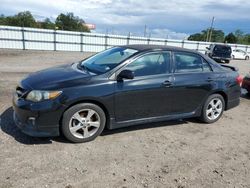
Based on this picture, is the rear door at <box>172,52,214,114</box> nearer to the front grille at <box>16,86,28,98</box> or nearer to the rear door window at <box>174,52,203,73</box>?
the rear door window at <box>174,52,203,73</box>

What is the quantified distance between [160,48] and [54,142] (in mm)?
2566

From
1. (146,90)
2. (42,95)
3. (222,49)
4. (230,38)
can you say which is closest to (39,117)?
(42,95)

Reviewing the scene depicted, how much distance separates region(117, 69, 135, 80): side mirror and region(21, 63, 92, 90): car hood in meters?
0.50

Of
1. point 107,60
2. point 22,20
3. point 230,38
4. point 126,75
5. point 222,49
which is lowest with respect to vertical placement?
point 222,49

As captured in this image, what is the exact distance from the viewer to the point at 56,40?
Answer: 24.0m

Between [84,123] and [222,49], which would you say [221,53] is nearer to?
[222,49]

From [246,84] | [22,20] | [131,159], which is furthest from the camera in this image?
[22,20]

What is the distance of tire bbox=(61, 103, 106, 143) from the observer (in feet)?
12.9

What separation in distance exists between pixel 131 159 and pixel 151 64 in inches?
71.2

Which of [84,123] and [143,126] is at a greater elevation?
[84,123]

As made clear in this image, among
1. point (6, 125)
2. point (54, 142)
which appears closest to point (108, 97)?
point (54, 142)

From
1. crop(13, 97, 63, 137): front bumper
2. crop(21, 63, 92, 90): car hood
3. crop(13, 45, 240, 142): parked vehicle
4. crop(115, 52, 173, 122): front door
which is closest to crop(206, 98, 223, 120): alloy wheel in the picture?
crop(13, 45, 240, 142): parked vehicle

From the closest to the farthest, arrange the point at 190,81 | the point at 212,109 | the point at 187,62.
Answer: the point at 190,81 → the point at 187,62 → the point at 212,109

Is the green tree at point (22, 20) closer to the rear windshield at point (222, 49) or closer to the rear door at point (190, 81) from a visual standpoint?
the rear windshield at point (222, 49)
